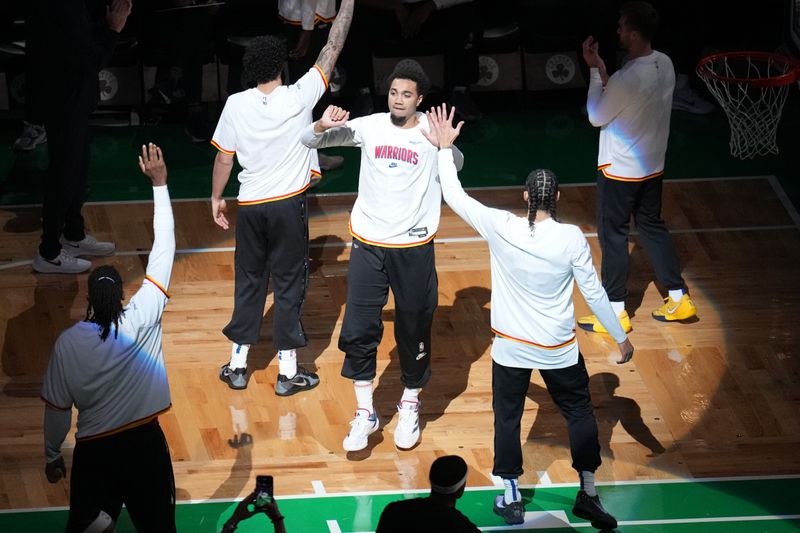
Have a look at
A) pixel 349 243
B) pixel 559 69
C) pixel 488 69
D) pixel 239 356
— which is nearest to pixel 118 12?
pixel 349 243

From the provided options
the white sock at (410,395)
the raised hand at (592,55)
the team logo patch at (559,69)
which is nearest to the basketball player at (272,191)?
the white sock at (410,395)

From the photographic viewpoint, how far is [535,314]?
6043 millimetres

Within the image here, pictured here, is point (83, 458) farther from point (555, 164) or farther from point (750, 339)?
point (555, 164)

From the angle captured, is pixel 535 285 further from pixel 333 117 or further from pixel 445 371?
pixel 445 371

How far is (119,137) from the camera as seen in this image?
1148 cm

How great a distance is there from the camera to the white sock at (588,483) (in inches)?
254

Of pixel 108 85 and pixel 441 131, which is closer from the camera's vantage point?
pixel 441 131

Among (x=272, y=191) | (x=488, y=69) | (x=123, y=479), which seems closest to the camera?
(x=123, y=479)

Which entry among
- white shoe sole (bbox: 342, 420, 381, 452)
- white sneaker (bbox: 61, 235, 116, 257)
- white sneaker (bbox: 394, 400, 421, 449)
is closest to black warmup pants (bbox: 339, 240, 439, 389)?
white sneaker (bbox: 394, 400, 421, 449)

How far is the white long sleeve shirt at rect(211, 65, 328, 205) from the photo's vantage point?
7074 mm

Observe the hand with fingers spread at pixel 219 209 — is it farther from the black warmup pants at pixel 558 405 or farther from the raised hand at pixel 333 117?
the black warmup pants at pixel 558 405

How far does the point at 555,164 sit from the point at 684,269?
2.12 metres

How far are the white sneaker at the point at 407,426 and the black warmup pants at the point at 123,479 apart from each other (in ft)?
5.85

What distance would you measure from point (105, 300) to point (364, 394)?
2.06 metres
